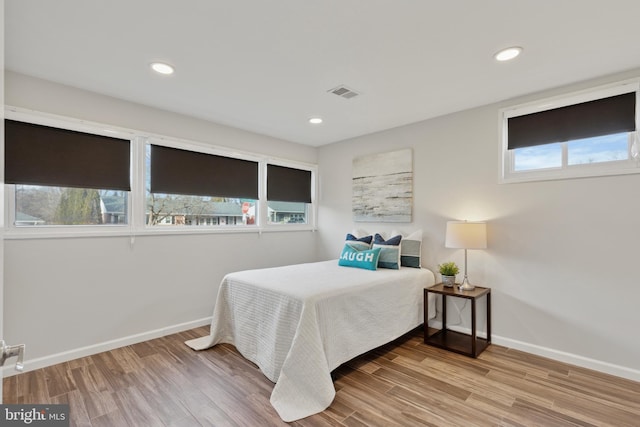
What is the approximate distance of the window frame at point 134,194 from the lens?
8.58ft

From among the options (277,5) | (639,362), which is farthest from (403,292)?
(277,5)

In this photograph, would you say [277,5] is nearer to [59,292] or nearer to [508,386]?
[59,292]

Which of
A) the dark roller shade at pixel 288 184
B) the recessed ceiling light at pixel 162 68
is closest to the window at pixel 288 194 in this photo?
the dark roller shade at pixel 288 184

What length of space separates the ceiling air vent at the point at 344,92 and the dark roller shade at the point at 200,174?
1729 mm

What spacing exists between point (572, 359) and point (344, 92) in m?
3.12

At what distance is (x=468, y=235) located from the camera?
3070 mm

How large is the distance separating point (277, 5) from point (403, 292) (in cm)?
262

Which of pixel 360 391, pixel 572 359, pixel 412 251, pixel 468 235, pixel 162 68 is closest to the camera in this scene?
pixel 360 391

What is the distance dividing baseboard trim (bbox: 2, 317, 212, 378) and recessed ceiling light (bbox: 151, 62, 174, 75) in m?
2.49

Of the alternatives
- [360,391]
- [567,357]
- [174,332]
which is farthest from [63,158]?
[567,357]

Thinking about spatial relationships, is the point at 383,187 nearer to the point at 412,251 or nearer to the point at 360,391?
the point at 412,251

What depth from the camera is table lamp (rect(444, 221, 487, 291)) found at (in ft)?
9.99

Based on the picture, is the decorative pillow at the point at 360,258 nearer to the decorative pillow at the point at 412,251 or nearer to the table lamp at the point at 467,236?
the decorative pillow at the point at 412,251

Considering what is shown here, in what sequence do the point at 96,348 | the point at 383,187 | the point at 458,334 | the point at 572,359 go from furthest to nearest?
the point at 383,187, the point at 458,334, the point at 96,348, the point at 572,359
